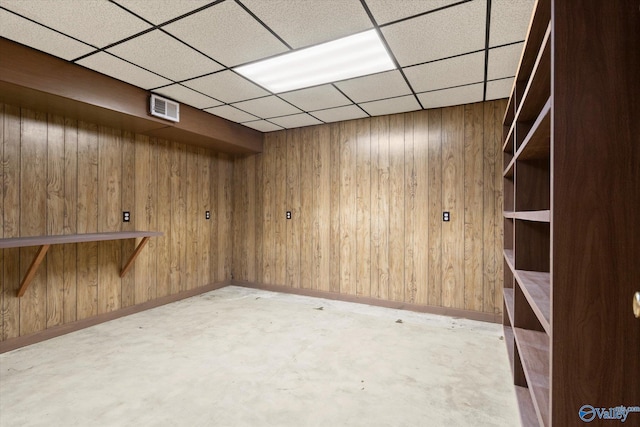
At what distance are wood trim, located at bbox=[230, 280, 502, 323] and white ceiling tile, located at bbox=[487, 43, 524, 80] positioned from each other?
2551 mm

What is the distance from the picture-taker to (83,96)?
285cm

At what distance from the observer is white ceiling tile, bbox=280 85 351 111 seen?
339cm

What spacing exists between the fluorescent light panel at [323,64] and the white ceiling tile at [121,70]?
0.87 meters

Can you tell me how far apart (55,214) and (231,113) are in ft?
7.25

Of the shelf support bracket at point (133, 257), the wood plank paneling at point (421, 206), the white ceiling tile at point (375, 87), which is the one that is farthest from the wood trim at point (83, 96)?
the wood plank paneling at point (421, 206)

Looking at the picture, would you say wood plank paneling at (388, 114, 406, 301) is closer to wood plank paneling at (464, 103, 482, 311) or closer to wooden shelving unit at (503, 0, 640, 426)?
wood plank paneling at (464, 103, 482, 311)

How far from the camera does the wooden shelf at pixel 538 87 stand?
134cm

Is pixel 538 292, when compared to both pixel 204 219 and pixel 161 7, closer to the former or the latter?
pixel 161 7

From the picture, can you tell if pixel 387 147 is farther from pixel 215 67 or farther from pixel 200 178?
pixel 200 178

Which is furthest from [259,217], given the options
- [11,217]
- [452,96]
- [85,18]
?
[85,18]

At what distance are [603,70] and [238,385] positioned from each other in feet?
8.49

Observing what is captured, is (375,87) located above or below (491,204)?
above

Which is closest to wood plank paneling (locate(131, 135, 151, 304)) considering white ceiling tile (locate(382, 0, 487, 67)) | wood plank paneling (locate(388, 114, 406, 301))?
wood plank paneling (locate(388, 114, 406, 301))

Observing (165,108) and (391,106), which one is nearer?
(165,108)
